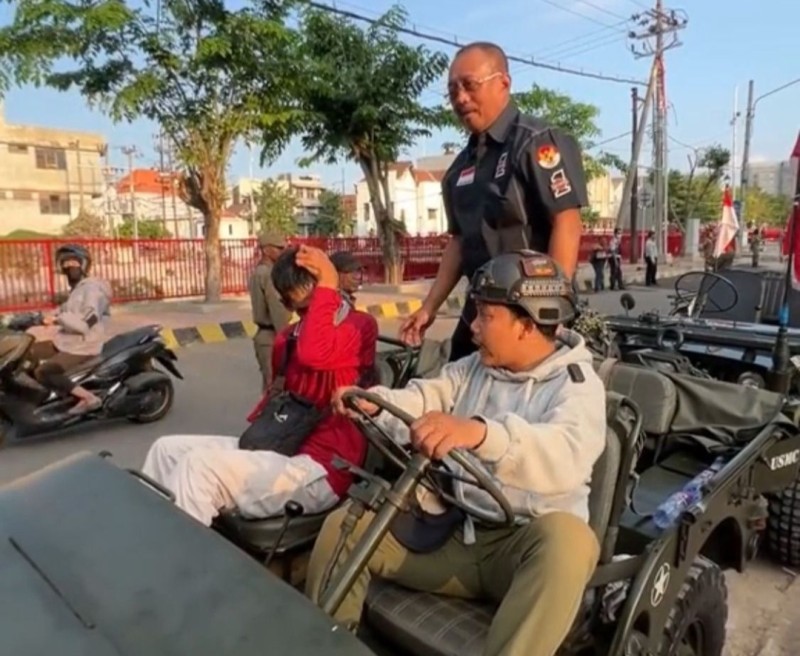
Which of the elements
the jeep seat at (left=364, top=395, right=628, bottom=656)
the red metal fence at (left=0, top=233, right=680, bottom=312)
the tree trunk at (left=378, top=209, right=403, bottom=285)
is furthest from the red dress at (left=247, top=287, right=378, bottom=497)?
the tree trunk at (left=378, top=209, right=403, bottom=285)

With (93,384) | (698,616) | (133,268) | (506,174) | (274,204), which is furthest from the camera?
(274,204)

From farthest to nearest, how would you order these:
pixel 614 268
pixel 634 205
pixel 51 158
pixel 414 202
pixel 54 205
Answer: pixel 414 202 < pixel 54 205 < pixel 51 158 < pixel 634 205 < pixel 614 268

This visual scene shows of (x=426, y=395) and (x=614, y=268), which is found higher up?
(x=426, y=395)

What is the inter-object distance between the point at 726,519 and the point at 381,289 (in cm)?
1424

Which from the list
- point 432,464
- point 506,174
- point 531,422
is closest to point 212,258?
point 506,174

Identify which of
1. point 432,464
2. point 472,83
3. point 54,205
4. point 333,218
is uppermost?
point 54,205

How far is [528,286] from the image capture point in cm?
196

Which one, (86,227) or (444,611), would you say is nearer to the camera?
(444,611)

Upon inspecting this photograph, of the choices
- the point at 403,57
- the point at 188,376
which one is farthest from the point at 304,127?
the point at 188,376

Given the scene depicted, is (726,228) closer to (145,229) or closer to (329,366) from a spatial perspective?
(329,366)

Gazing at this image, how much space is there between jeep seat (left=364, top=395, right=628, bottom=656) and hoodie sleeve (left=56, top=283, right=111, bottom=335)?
13.8 ft

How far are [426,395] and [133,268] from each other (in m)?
12.8

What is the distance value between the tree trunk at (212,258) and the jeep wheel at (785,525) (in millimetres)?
11251

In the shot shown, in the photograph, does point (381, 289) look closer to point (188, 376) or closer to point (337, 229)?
point (188, 376)
